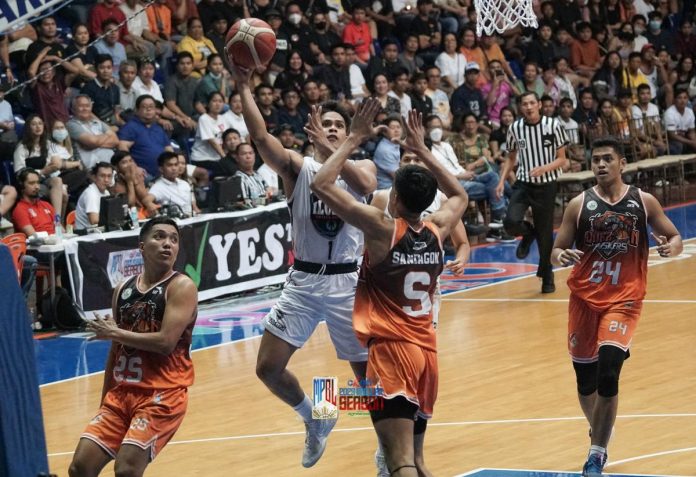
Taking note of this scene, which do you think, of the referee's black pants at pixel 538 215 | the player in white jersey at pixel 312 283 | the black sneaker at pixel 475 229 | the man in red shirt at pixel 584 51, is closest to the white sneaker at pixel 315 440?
the player in white jersey at pixel 312 283

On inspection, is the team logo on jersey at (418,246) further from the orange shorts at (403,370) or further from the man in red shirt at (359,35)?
the man in red shirt at (359,35)

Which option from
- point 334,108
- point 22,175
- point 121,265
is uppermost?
point 334,108

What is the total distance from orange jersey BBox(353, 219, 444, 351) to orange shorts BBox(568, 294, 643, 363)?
156 cm

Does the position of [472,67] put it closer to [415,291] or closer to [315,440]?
[315,440]

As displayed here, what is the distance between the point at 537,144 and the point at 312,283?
22.8 feet

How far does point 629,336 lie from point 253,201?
26.7 ft

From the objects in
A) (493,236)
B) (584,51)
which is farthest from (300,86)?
(584,51)

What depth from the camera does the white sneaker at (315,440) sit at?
8000 millimetres

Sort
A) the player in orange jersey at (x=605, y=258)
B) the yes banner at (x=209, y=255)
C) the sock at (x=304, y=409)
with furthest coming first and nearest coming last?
the yes banner at (x=209, y=255), the sock at (x=304, y=409), the player in orange jersey at (x=605, y=258)

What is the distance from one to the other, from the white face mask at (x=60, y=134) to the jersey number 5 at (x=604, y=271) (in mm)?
8974

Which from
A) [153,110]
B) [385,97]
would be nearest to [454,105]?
[385,97]

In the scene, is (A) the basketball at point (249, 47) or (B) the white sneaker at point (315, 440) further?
(B) the white sneaker at point (315, 440)

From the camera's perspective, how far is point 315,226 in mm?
7918

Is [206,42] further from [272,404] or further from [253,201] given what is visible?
[272,404]
